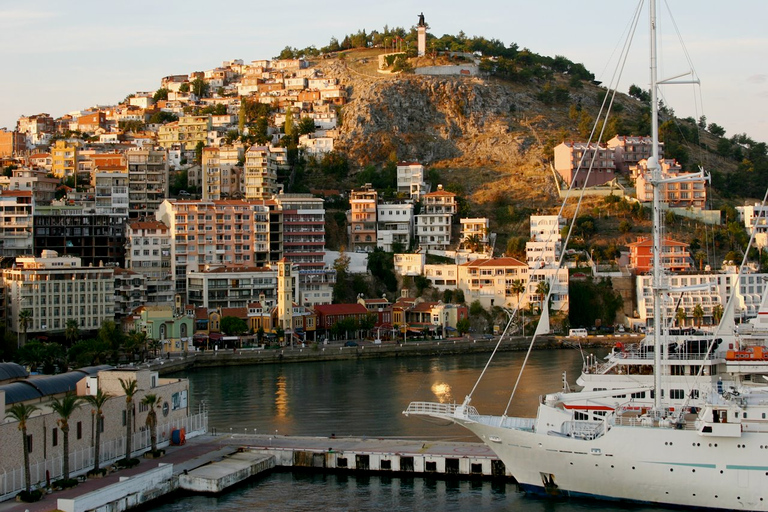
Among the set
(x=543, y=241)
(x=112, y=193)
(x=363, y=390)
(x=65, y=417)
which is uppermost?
(x=112, y=193)

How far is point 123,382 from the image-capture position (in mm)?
31797

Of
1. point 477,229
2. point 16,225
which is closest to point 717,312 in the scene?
point 477,229

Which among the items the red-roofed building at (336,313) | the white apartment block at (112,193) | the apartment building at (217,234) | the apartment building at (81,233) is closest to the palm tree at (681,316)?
the red-roofed building at (336,313)

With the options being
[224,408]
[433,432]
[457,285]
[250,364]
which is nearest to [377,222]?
[457,285]

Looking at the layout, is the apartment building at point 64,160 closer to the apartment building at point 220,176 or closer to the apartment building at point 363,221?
the apartment building at point 220,176

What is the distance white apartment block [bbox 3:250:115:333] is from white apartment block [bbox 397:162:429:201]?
33030 mm

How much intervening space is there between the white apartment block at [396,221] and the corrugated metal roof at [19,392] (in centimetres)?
5502

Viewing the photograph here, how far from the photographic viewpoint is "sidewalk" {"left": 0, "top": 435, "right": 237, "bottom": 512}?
26.2 meters

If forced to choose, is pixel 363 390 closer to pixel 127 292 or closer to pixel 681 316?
pixel 127 292

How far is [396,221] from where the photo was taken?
86.2 metres

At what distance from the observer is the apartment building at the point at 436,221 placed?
279 ft

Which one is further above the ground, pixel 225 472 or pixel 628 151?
pixel 628 151

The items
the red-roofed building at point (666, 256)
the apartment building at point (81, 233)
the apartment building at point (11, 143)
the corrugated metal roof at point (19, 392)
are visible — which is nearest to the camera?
the corrugated metal roof at point (19, 392)

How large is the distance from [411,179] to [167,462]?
6263cm
